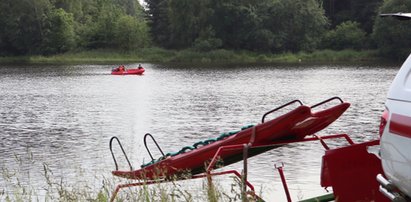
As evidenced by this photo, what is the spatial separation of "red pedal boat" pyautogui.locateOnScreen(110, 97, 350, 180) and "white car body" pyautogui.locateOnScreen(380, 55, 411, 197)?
6.54 ft

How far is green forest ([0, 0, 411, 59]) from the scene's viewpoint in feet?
331

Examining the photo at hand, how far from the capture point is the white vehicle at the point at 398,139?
15.9ft

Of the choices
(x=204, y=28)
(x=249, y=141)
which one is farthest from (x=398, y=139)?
(x=204, y=28)

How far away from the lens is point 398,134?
4969mm

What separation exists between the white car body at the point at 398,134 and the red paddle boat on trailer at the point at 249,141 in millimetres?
1998

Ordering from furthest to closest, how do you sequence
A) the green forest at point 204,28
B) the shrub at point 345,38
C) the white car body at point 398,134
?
the green forest at point 204,28 → the shrub at point 345,38 → the white car body at point 398,134

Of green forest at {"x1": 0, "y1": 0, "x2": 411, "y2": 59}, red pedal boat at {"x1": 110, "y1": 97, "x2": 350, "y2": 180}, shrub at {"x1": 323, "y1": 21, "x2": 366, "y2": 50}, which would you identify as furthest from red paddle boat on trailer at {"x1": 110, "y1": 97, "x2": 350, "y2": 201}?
shrub at {"x1": 323, "y1": 21, "x2": 366, "y2": 50}

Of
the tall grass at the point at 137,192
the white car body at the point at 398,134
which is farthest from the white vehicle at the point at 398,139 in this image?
the tall grass at the point at 137,192

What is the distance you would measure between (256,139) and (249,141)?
130 millimetres

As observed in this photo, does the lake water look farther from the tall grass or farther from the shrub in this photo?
the shrub

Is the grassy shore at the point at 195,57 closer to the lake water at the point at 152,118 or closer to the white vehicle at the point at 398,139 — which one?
the lake water at the point at 152,118

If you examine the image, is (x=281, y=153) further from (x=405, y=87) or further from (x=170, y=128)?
(x=405, y=87)

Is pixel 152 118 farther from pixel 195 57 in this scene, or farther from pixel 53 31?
pixel 53 31

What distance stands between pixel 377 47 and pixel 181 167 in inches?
3690
